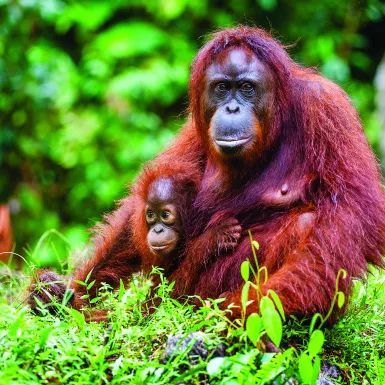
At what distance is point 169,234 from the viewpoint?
393 cm

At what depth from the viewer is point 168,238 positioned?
12.9 feet

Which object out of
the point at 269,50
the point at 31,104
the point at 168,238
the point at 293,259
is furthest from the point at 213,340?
the point at 31,104

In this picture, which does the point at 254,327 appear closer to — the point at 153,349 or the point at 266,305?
the point at 266,305

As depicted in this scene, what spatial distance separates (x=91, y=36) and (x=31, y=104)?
5.16 feet

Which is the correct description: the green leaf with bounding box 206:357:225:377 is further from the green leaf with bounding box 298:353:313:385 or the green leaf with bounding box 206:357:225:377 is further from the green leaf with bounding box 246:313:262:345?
the green leaf with bounding box 298:353:313:385

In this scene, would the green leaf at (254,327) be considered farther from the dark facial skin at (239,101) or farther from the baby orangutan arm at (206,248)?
the dark facial skin at (239,101)

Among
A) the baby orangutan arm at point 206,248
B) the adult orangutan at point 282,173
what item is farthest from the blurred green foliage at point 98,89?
the adult orangutan at point 282,173

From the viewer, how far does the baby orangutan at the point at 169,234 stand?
3.68 meters

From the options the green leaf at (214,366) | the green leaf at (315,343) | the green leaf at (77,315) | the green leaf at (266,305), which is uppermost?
the green leaf at (266,305)

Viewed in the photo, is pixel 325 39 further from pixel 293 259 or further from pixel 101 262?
pixel 293 259

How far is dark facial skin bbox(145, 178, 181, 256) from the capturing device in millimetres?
3918

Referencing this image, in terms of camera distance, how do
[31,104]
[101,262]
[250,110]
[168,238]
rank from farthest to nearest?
[31,104], [101,262], [168,238], [250,110]

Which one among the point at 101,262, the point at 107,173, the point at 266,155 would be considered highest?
the point at 266,155

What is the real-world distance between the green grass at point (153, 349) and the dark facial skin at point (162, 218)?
339 mm
